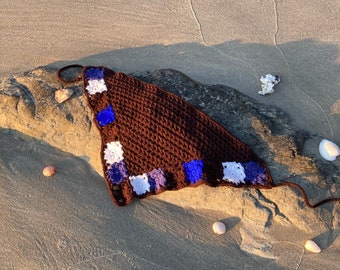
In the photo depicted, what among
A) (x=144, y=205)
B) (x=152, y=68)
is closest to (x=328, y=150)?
(x=144, y=205)

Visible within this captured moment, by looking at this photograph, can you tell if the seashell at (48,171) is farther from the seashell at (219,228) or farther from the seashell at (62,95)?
the seashell at (219,228)

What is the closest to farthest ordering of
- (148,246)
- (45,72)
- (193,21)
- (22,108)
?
(148,246) < (22,108) < (45,72) < (193,21)

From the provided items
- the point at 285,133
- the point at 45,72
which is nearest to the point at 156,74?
the point at 45,72

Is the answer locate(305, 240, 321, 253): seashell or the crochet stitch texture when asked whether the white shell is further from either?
locate(305, 240, 321, 253): seashell

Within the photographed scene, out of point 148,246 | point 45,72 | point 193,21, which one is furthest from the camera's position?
point 193,21

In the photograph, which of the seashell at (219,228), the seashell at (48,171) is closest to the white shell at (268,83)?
the seashell at (219,228)

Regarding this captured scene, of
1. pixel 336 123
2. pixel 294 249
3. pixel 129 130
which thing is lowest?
pixel 294 249

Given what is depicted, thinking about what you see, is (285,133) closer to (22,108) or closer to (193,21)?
(193,21)

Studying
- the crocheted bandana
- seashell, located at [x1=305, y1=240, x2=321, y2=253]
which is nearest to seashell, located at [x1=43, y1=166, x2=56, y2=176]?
the crocheted bandana
